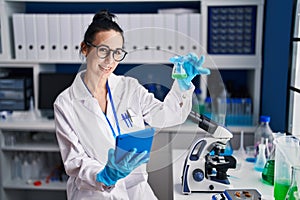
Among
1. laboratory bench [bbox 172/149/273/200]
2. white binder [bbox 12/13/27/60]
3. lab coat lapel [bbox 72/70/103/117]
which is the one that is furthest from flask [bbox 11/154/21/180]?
lab coat lapel [bbox 72/70/103/117]

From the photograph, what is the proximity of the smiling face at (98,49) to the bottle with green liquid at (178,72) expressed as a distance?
212 millimetres

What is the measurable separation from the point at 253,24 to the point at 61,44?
1364 millimetres

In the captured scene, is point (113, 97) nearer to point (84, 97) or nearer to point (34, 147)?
point (84, 97)

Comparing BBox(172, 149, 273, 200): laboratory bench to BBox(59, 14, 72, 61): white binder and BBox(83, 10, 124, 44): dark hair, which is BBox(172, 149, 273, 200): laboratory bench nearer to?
BBox(83, 10, 124, 44): dark hair

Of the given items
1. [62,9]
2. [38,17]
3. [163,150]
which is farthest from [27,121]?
[163,150]

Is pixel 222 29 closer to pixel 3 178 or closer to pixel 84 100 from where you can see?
pixel 84 100

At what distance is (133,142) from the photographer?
1.08 m

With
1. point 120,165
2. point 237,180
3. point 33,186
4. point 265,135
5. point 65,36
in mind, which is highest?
point 65,36

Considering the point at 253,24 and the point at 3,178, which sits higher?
the point at 253,24

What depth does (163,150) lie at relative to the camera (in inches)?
53.7

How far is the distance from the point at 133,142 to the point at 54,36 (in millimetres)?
1682

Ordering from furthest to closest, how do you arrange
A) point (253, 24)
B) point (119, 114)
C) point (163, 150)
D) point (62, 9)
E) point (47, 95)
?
1. point (62, 9)
2. point (47, 95)
3. point (253, 24)
4. point (163, 150)
5. point (119, 114)

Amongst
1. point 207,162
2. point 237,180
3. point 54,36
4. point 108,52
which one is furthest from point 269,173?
point 54,36

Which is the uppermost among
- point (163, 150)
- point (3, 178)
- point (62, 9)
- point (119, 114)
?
point (62, 9)
